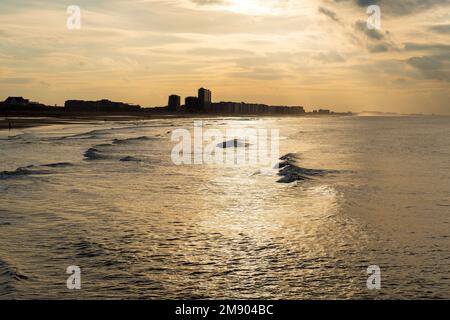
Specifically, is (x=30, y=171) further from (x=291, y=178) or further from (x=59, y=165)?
(x=291, y=178)

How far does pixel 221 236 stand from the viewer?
41.0ft

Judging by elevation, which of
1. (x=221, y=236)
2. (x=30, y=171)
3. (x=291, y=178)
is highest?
(x=30, y=171)

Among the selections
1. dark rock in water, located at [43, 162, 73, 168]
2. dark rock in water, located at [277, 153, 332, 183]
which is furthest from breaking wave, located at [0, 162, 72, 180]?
dark rock in water, located at [277, 153, 332, 183]

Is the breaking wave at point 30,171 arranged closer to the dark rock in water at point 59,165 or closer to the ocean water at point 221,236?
the dark rock in water at point 59,165

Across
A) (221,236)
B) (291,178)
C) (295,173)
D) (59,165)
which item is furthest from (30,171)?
(221,236)

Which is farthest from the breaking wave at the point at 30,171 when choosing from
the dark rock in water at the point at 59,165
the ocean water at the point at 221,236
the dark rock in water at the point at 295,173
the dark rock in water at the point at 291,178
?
the dark rock in water at the point at 295,173

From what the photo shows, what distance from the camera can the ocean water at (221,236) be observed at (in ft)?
28.9

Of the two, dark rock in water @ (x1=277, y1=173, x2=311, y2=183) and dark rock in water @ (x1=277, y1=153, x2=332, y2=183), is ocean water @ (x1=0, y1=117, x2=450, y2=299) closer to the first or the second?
dark rock in water @ (x1=277, y1=173, x2=311, y2=183)

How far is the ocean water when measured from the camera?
882 cm

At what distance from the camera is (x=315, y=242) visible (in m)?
11.9

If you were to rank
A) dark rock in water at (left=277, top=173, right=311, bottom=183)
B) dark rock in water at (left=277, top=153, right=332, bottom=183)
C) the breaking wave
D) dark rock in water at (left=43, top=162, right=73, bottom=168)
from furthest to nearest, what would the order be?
dark rock in water at (left=43, top=162, right=73, bottom=168) < dark rock in water at (left=277, top=153, right=332, bottom=183) < the breaking wave < dark rock in water at (left=277, top=173, right=311, bottom=183)
